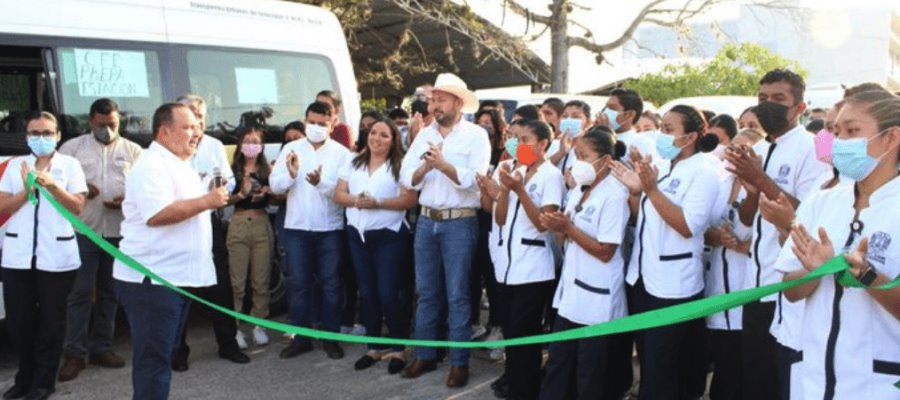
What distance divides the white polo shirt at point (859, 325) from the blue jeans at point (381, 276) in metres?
3.56

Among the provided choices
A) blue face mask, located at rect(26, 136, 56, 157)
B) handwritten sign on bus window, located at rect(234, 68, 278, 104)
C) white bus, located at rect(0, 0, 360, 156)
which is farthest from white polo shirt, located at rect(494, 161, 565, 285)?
handwritten sign on bus window, located at rect(234, 68, 278, 104)

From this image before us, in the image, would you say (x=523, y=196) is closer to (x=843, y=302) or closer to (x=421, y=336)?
(x=421, y=336)

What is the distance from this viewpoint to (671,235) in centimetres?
416

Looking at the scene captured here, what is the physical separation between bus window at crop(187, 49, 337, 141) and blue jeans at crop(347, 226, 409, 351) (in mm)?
2002

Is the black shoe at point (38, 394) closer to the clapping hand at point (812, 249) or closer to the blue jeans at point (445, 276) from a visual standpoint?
the blue jeans at point (445, 276)

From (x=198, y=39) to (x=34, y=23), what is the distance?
54.2 inches

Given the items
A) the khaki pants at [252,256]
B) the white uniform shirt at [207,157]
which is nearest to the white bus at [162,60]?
the white uniform shirt at [207,157]

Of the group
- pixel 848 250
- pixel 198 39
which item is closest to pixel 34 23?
pixel 198 39

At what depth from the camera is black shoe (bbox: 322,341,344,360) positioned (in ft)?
20.4

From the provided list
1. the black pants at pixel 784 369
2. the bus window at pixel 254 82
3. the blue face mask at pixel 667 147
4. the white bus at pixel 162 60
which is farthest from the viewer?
the bus window at pixel 254 82

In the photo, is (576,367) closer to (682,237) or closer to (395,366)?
(682,237)

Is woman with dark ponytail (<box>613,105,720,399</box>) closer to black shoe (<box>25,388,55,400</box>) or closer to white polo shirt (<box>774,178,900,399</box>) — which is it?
white polo shirt (<box>774,178,900,399</box>)

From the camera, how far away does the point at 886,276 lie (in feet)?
8.19

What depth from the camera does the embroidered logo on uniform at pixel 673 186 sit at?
13.7 feet
